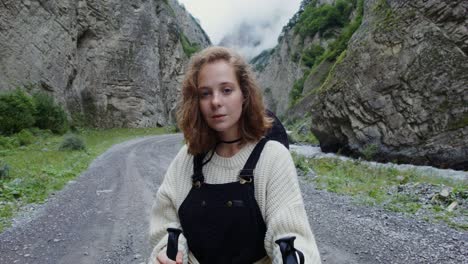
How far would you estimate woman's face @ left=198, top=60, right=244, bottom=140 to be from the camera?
1.78 metres

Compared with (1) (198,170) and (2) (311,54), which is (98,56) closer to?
(2) (311,54)

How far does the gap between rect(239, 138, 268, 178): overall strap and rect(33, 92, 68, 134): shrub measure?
26.6 meters

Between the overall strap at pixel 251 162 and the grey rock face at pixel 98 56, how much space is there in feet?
97.8

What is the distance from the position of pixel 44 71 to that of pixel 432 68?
29767 mm

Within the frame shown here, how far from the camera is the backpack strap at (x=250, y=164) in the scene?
1665mm

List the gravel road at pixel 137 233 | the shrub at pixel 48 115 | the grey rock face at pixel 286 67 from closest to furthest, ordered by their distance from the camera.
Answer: the gravel road at pixel 137 233
the shrub at pixel 48 115
the grey rock face at pixel 286 67

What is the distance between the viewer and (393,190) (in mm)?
8578

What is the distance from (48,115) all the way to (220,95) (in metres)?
27.3

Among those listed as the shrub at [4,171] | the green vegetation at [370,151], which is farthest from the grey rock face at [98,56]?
the green vegetation at [370,151]

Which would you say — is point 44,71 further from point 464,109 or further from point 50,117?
point 464,109

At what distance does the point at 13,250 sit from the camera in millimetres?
5051

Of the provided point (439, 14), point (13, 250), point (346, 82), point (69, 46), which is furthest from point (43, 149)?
point (69, 46)

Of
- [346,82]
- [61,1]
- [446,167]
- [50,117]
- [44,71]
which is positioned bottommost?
[446,167]

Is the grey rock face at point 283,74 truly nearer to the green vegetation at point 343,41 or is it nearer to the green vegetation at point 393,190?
the green vegetation at point 343,41
